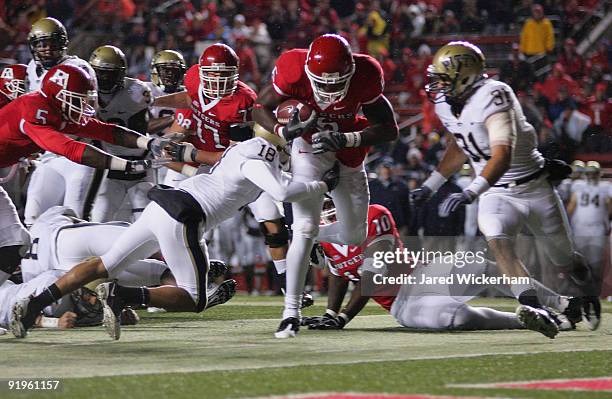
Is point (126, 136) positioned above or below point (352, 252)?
above

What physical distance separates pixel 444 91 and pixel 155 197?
1860 mm

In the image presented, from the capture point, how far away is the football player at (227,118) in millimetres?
7629

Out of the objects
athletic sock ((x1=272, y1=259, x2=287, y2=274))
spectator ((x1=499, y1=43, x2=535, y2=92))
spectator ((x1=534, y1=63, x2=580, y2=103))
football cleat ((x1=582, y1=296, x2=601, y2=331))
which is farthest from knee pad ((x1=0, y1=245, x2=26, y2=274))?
spectator ((x1=499, y1=43, x2=535, y2=92))

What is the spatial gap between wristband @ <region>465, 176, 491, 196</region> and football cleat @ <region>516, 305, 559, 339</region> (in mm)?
646

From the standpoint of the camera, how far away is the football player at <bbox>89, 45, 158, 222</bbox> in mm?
7945

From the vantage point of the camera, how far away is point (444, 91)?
6.55 m

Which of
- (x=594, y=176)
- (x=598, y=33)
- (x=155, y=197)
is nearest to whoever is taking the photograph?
(x=155, y=197)

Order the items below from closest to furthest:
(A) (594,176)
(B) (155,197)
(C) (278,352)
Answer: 1. (C) (278,352)
2. (B) (155,197)
3. (A) (594,176)

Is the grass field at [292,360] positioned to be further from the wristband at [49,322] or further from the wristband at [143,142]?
the wristband at [143,142]

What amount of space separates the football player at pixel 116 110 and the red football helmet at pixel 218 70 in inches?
26.2

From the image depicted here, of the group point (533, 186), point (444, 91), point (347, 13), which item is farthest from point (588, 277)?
point (347, 13)

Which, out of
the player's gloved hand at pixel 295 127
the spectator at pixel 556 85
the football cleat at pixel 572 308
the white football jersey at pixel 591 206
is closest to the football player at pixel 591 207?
the white football jersey at pixel 591 206

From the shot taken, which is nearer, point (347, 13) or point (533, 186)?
point (533, 186)

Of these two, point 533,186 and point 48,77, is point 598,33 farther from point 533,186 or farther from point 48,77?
point 48,77
